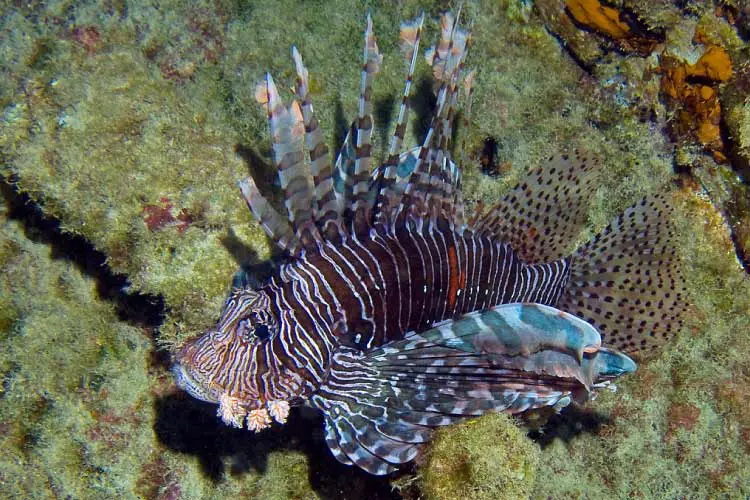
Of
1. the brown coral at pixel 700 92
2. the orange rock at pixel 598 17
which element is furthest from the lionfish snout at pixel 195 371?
the brown coral at pixel 700 92

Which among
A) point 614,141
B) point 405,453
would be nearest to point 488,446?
point 405,453

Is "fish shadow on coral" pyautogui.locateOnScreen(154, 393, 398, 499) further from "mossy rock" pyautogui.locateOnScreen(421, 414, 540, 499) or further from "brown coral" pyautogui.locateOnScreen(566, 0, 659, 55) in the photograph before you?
"brown coral" pyautogui.locateOnScreen(566, 0, 659, 55)

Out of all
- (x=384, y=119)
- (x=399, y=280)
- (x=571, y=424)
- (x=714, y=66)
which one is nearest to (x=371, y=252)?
(x=399, y=280)

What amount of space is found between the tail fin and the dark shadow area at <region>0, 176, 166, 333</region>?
353cm

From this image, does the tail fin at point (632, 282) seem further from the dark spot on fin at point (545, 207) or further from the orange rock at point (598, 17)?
the orange rock at point (598, 17)

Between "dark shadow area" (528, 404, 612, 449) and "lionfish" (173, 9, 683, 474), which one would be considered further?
"dark shadow area" (528, 404, 612, 449)

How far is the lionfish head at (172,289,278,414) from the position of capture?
278cm

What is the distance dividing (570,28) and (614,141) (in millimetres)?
1264

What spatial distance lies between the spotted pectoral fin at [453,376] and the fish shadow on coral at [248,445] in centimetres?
88

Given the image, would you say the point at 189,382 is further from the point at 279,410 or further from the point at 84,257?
the point at 84,257

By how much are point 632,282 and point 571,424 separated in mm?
1387

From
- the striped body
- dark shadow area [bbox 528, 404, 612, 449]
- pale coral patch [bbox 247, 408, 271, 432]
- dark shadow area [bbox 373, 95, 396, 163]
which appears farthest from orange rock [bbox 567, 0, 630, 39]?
pale coral patch [bbox 247, 408, 271, 432]

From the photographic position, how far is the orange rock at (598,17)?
4.88 m

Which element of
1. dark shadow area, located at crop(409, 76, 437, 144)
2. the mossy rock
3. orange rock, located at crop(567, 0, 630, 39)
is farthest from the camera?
orange rock, located at crop(567, 0, 630, 39)
